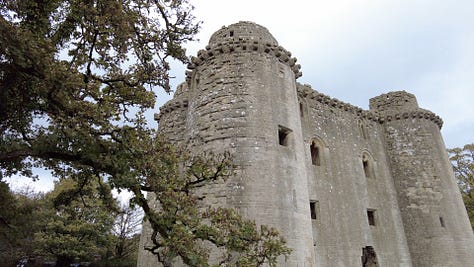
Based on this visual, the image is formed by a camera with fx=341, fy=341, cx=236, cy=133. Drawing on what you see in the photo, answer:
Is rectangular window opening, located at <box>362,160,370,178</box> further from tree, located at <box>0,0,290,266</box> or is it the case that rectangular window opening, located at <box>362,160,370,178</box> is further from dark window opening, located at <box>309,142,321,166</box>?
tree, located at <box>0,0,290,266</box>

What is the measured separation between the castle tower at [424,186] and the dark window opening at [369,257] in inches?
105

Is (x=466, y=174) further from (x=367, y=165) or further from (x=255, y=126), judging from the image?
(x=255, y=126)

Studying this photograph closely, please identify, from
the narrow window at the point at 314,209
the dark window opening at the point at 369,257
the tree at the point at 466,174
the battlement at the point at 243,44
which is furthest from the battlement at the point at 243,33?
the tree at the point at 466,174

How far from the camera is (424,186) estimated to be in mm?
16188

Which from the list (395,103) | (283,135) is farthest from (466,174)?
(283,135)

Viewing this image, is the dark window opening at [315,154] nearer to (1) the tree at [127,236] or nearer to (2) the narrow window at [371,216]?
(2) the narrow window at [371,216]

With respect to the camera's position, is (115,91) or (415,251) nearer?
(115,91)

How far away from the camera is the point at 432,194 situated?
16.0 m

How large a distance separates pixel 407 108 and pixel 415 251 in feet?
23.9

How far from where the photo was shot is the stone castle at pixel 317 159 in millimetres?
9555

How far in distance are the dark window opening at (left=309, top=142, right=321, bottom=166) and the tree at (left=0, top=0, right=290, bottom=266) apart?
8.69 meters

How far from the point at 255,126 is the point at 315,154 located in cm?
538

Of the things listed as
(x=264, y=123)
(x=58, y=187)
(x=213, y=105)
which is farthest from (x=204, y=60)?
(x=58, y=187)

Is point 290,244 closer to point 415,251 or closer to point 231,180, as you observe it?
point 231,180
